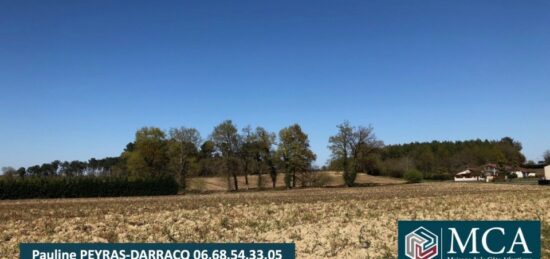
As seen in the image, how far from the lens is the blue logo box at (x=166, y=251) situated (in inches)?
381

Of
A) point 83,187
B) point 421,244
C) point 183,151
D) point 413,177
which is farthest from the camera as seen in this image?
point 413,177

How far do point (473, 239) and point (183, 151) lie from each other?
85381mm

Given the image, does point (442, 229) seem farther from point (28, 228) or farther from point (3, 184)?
point (3, 184)

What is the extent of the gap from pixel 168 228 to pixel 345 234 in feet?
23.6

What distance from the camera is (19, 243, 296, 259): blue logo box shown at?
381 inches

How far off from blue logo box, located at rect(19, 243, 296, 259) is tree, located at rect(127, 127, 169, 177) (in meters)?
83.1

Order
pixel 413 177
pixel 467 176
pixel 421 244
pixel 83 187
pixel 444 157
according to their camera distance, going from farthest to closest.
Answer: pixel 444 157, pixel 467 176, pixel 413 177, pixel 83 187, pixel 421 244

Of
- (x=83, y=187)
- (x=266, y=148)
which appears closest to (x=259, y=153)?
(x=266, y=148)

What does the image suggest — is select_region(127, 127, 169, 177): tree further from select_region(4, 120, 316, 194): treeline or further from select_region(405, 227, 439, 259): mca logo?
select_region(405, 227, 439, 259): mca logo

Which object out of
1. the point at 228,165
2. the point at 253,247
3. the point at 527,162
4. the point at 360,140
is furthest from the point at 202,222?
the point at 527,162

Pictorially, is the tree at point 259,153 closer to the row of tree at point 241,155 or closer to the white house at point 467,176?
the row of tree at point 241,155

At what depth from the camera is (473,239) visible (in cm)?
964

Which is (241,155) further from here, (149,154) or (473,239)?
(473,239)

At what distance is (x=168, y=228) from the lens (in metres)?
19.4
